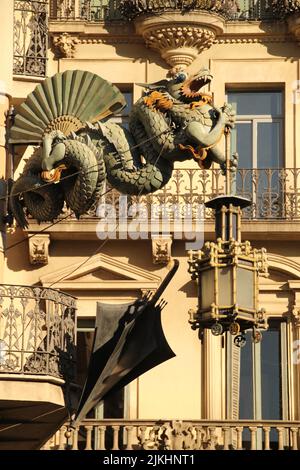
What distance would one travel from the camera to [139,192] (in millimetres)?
28531

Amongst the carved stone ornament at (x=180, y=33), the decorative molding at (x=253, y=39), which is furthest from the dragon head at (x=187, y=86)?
the decorative molding at (x=253, y=39)

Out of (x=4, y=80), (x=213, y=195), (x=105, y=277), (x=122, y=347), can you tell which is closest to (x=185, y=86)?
(x=4, y=80)

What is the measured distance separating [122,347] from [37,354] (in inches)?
37.5

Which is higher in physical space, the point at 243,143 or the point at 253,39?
the point at 253,39

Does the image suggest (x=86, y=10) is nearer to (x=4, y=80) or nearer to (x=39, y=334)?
(x=4, y=80)

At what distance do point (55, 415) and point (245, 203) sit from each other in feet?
11.2

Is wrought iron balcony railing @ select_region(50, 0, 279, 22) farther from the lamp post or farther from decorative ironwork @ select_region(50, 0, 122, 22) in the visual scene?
the lamp post

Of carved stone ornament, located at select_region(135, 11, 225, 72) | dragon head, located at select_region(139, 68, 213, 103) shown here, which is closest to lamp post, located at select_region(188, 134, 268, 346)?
dragon head, located at select_region(139, 68, 213, 103)

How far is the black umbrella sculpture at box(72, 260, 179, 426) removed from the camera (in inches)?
1180

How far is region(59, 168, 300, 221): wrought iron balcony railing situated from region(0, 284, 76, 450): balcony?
27.6ft

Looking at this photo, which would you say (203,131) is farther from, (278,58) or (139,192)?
(278,58)

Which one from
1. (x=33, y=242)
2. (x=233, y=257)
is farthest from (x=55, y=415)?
(x=33, y=242)

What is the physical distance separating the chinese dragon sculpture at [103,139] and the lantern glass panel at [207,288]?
4.14ft

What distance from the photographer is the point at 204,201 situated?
1528 inches
